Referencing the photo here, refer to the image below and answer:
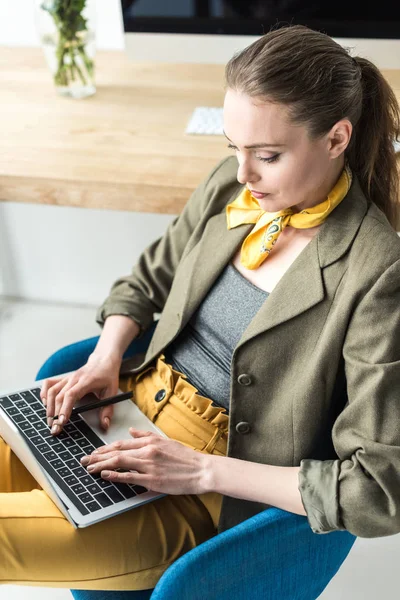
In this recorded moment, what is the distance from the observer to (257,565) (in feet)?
4.09

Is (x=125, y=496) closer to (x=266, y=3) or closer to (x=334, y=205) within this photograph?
(x=334, y=205)

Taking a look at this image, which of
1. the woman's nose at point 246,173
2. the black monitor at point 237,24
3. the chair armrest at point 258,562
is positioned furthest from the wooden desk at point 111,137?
the chair armrest at point 258,562

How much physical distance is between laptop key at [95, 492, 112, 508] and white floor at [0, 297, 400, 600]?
68 centimetres

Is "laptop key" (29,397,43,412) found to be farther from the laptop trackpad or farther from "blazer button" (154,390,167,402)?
"blazer button" (154,390,167,402)

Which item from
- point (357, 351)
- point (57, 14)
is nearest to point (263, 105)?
point (357, 351)

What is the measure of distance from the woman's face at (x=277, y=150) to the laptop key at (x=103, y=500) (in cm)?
56

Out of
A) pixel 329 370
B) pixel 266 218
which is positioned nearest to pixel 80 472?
pixel 329 370

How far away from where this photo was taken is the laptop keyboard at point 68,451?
4.24 feet

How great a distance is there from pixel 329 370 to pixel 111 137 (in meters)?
0.94

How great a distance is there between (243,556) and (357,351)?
1.19ft

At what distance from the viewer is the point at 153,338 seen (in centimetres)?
160

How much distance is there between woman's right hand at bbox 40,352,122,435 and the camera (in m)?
1.45

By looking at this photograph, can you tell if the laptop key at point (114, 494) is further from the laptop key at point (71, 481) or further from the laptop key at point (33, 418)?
the laptop key at point (33, 418)

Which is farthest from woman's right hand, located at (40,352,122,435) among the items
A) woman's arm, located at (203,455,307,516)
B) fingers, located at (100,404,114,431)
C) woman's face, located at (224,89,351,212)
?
woman's face, located at (224,89,351,212)
